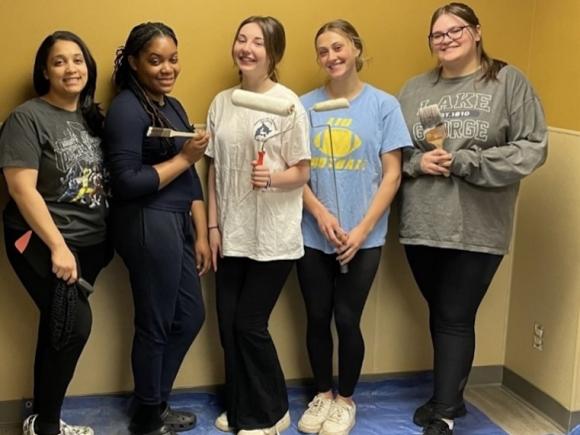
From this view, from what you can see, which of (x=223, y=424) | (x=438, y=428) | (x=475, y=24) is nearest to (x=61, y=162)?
(x=223, y=424)

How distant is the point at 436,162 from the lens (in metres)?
2.55

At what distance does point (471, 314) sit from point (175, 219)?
3.48ft

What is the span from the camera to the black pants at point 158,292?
7.86 feet

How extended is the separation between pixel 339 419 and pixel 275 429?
232 millimetres

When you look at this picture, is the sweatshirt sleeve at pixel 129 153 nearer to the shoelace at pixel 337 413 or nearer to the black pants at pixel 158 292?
the black pants at pixel 158 292

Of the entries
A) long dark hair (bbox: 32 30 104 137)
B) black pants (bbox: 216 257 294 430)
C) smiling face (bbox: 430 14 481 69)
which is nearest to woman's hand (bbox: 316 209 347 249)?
black pants (bbox: 216 257 294 430)

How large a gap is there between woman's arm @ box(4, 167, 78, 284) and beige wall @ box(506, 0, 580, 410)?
1.72m

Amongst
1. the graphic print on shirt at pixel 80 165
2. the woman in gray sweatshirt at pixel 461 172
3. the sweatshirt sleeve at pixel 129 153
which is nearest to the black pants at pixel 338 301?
the woman in gray sweatshirt at pixel 461 172

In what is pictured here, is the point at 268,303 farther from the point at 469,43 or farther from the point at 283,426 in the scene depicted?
the point at 469,43

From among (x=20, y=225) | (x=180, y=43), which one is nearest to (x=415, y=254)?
(x=180, y=43)

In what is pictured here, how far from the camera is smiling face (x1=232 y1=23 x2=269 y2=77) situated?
247cm

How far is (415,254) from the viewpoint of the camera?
277cm

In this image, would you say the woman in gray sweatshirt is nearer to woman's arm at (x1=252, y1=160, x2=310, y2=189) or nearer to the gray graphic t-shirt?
woman's arm at (x1=252, y1=160, x2=310, y2=189)

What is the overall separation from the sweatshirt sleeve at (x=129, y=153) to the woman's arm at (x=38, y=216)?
0.75ft
